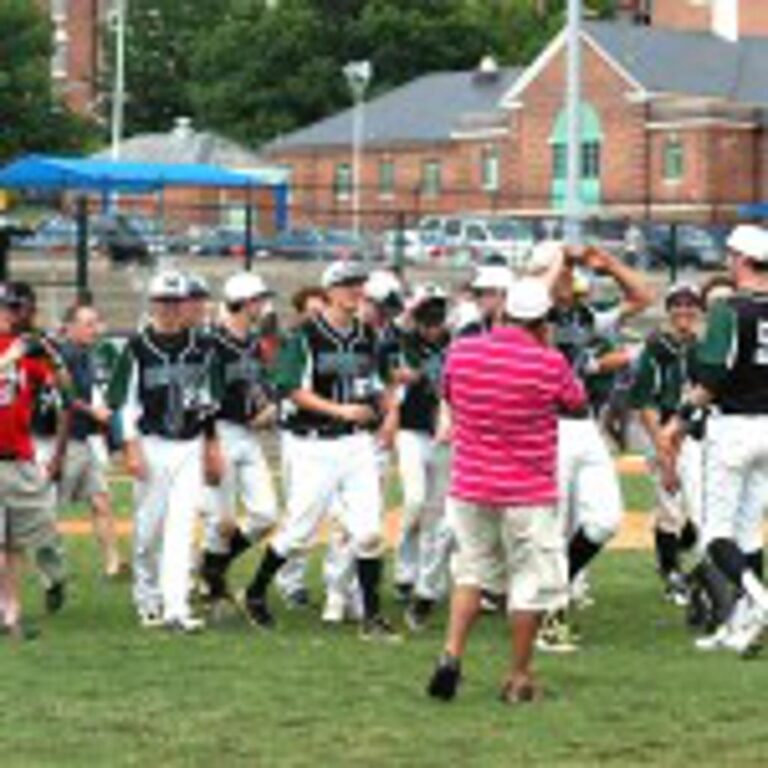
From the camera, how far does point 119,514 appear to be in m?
20.7

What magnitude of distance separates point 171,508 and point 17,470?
34.8 inches

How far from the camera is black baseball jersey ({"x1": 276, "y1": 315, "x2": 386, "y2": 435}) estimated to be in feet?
41.1

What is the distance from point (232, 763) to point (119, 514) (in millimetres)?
11942

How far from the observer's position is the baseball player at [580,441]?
1213cm

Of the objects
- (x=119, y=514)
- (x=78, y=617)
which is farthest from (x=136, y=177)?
(x=78, y=617)

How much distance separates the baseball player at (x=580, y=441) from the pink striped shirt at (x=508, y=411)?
181cm

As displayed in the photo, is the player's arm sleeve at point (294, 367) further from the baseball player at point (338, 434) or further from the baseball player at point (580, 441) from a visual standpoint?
the baseball player at point (580, 441)

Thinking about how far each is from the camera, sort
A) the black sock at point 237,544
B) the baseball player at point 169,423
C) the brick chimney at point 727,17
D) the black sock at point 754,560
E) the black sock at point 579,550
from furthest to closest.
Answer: the brick chimney at point 727,17, the black sock at point 237,544, the baseball player at point 169,423, the black sock at point 579,550, the black sock at point 754,560

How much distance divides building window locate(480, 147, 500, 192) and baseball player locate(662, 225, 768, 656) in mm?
68815

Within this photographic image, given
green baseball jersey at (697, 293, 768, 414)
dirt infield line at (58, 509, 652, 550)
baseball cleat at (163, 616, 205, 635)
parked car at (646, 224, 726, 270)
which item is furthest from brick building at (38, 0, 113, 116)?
green baseball jersey at (697, 293, 768, 414)

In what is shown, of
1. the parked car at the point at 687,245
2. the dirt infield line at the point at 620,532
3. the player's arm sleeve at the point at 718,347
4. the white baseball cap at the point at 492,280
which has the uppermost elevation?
the parked car at the point at 687,245

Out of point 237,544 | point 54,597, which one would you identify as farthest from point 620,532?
point 54,597

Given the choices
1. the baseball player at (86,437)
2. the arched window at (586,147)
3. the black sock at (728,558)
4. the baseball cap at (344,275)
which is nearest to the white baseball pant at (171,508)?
the baseball cap at (344,275)

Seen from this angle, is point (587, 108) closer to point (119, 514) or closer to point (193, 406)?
point (119, 514)
